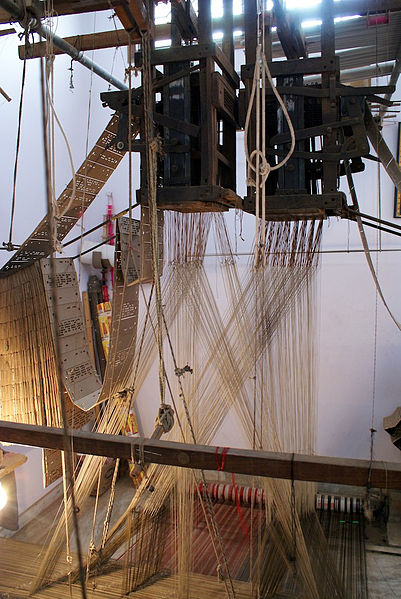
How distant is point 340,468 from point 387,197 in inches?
154

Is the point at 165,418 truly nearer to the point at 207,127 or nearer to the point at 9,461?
the point at 207,127

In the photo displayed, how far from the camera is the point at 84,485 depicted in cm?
238

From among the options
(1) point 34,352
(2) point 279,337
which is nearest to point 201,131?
(2) point 279,337

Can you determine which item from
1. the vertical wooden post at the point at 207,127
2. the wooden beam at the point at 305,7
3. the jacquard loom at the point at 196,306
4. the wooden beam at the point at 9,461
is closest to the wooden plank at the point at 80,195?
the jacquard loom at the point at 196,306

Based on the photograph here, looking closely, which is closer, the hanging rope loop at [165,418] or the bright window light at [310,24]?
the hanging rope loop at [165,418]

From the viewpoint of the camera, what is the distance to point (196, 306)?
2717 millimetres

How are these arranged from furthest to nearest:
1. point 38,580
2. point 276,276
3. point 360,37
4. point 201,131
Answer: point 360,37, point 276,276, point 38,580, point 201,131

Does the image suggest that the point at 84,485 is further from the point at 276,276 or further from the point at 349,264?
the point at 349,264

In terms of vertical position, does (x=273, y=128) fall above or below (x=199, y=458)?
above

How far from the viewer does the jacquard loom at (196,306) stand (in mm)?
1948

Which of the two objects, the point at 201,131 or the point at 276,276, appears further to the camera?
the point at 276,276

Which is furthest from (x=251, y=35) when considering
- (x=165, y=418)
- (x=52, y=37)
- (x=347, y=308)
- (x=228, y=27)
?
(x=347, y=308)

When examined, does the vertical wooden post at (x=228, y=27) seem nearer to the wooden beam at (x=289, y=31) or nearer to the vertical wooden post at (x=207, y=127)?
the wooden beam at (x=289, y=31)

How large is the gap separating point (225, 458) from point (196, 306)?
1.10m
